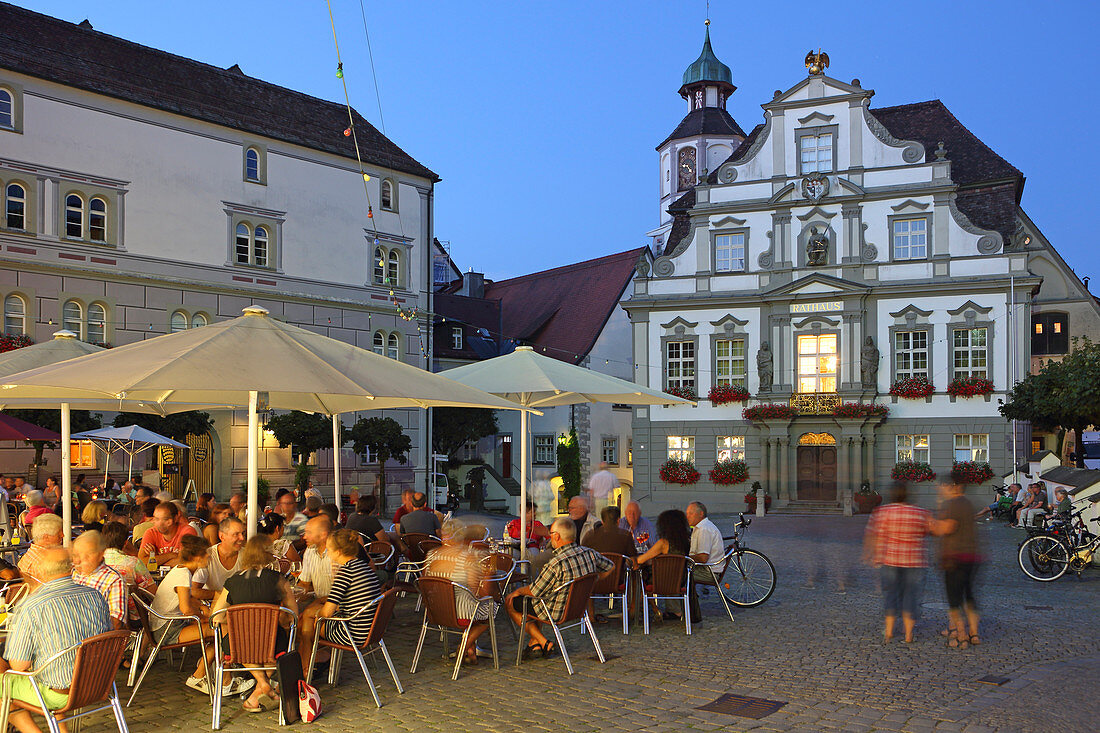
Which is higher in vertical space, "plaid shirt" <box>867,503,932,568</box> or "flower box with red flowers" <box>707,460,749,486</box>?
"plaid shirt" <box>867,503,932,568</box>

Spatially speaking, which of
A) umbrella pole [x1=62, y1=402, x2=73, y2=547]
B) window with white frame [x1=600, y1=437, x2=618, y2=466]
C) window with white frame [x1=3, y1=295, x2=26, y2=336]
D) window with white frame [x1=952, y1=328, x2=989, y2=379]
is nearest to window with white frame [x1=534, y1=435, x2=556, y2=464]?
window with white frame [x1=600, y1=437, x2=618, y2=466]

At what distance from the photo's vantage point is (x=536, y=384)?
11.4 m

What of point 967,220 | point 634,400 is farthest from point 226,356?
point 967,220

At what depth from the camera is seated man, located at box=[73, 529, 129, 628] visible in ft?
21.9

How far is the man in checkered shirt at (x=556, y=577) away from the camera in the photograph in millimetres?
8188

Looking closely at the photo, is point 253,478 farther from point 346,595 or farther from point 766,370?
point 766,370

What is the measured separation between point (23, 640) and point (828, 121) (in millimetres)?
31550

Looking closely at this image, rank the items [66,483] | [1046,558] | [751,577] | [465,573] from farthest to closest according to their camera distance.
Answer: [1046,558] < [751,577] < [66,483] < [465,573]

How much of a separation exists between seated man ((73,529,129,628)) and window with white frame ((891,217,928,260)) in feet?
96.6

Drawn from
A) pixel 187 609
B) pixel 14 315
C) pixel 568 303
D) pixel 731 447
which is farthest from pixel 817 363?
pixel 187 609

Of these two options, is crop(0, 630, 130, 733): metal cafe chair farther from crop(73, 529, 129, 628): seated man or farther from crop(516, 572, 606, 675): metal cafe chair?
crop(516, 572, 606, 675): metal cafe chair

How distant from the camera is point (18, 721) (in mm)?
5500

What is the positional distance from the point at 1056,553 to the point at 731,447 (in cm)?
2017

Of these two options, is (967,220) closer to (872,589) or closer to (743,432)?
(743,432)
